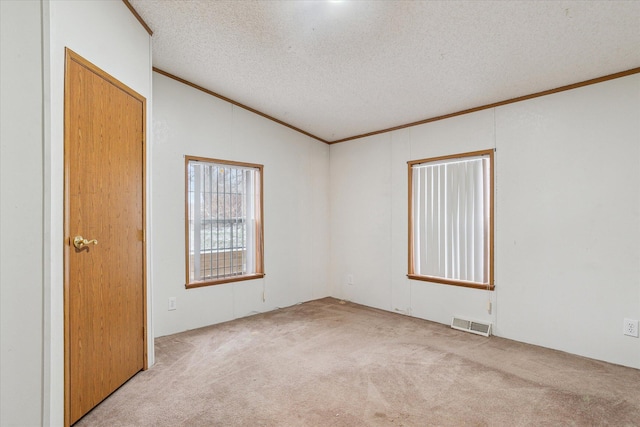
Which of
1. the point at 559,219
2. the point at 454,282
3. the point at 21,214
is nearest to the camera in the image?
the point at 21,214

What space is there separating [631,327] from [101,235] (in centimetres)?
401

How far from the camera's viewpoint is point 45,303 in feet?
5.34

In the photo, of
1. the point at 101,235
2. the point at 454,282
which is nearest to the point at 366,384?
the point at 454,282

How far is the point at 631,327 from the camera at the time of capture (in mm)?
2629

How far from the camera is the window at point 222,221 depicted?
3.68 metres

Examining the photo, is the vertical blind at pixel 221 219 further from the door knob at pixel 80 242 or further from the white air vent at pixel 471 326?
the white air vent at pixel 471 326

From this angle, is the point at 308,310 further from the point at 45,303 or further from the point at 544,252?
the point at 45,303

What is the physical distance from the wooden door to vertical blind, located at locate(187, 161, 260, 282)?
3.57 ft

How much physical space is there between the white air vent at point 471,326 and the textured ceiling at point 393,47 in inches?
91.6

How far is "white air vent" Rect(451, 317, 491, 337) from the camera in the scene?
3.39 m

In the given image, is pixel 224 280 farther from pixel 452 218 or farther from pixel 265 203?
pixel 452 218

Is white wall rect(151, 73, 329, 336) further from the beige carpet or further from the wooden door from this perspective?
the wooden door

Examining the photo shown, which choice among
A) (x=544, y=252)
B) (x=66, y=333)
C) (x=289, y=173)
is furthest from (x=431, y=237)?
(x=66, y=333)

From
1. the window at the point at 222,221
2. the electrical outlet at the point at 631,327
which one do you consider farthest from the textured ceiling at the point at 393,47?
the electrical outlet at the point at 631,327
